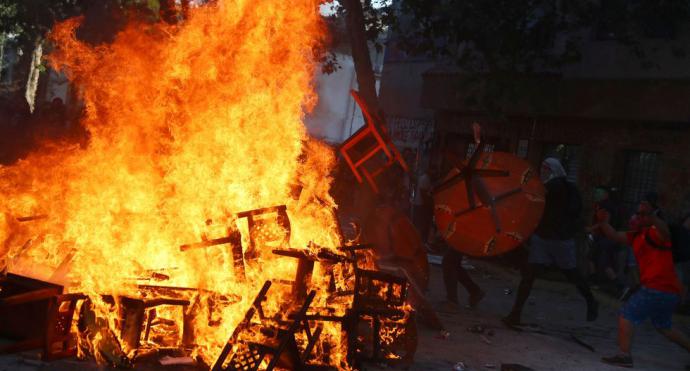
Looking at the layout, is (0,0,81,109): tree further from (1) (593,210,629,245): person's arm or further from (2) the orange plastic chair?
(1) (593,210,629,245): person's arm

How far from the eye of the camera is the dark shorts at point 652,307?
7297 mm

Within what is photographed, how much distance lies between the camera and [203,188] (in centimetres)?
672

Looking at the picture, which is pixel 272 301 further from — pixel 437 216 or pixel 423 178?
pixel 423 178

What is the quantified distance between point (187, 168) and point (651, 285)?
4789 mm

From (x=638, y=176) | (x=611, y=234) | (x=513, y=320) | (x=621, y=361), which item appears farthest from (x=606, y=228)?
(x=638, y=176)

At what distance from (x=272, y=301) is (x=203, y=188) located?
4.33 feet

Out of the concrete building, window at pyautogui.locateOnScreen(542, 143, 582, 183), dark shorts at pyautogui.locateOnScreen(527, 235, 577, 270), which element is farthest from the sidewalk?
window at pyautogui.locateOnScreen(542, 143, 582, 183)

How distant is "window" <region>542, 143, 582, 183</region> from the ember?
31.4 feet

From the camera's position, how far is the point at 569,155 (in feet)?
54.9

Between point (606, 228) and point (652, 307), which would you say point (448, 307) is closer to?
point (606, 228)

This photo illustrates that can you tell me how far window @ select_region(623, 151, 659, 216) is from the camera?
15133mm

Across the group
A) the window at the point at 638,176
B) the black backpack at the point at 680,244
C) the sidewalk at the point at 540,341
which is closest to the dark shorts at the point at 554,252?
the sidewalk at the point at 540,341

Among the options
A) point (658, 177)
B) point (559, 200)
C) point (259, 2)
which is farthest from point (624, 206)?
point (259, 2)

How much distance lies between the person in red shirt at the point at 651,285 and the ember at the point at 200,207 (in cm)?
246
